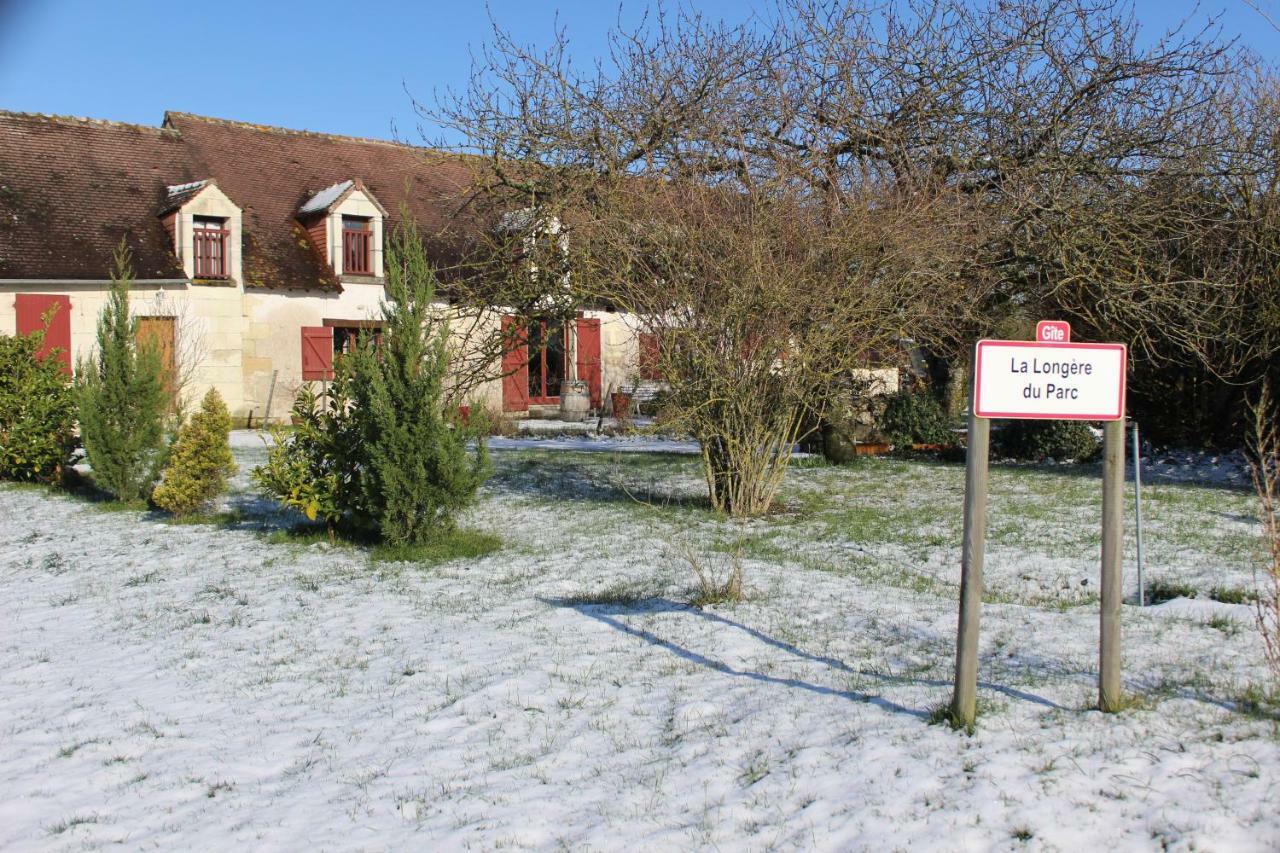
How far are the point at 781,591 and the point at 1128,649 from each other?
89.3 inches

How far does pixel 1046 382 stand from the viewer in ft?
14.1

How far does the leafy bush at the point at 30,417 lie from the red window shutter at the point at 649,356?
25.9 ft

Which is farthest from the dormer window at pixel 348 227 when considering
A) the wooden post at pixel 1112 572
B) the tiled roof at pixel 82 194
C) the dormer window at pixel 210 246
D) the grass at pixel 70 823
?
the wooden post at pixel 1112 572

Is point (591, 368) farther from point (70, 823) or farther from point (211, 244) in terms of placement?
point (70, 823)

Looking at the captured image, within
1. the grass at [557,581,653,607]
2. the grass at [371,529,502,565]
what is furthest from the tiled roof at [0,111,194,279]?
the grass at [557,581,653,607]

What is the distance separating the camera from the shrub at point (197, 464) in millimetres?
10961

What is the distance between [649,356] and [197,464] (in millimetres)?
4701

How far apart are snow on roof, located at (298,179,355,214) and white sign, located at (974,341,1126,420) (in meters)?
19.8

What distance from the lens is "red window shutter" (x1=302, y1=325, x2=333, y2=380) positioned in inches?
856

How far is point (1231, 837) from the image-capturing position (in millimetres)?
3387

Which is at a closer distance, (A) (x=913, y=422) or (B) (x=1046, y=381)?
(B) (x=1046, y=381)

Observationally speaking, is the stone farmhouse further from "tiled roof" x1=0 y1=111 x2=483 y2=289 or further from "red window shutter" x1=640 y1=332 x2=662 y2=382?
"red window shutter" x1=640 y1=332 x2=662 y2=382

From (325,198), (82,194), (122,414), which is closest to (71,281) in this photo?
(82,194)

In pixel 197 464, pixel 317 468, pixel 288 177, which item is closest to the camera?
pixel 317 468
